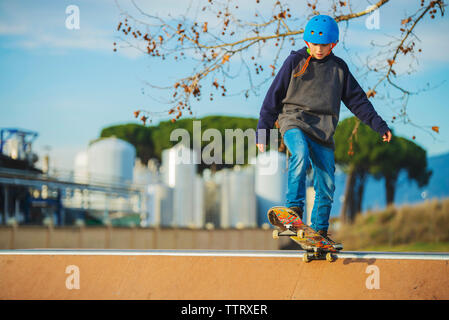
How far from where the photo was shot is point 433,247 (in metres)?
21.1

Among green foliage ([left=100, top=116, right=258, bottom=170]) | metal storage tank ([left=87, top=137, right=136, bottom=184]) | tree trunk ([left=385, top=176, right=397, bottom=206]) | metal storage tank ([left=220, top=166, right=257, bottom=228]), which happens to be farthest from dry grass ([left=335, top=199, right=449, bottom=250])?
green foliage ([left=100, top=116, right=258, bottom=170])

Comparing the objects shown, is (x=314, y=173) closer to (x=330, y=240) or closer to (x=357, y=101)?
(x=330, y=240)

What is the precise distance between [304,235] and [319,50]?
150 centimetres

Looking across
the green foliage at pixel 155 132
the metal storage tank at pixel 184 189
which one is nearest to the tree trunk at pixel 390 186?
the green foliage at pixel 155 132

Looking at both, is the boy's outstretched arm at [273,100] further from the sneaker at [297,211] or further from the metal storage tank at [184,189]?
the metal storage tank at [184,189]

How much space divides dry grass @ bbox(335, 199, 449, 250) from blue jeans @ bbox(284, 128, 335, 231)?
1895cm

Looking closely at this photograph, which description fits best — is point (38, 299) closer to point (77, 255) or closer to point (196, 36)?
point (77, 255)

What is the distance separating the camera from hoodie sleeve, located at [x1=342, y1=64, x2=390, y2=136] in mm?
4654

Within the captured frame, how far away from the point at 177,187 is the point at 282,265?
2850 centimetres

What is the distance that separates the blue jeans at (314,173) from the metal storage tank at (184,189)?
87.9 ft

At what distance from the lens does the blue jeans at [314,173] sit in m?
4.32

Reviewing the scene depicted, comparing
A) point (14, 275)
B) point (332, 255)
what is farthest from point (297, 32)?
point (14, 275)

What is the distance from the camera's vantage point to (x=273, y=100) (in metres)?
4.56

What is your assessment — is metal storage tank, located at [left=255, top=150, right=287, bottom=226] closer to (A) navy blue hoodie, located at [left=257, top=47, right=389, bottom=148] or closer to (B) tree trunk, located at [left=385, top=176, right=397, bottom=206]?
(B) tree trunk, located at [left=385, top=176, right=397, bottom=206]
